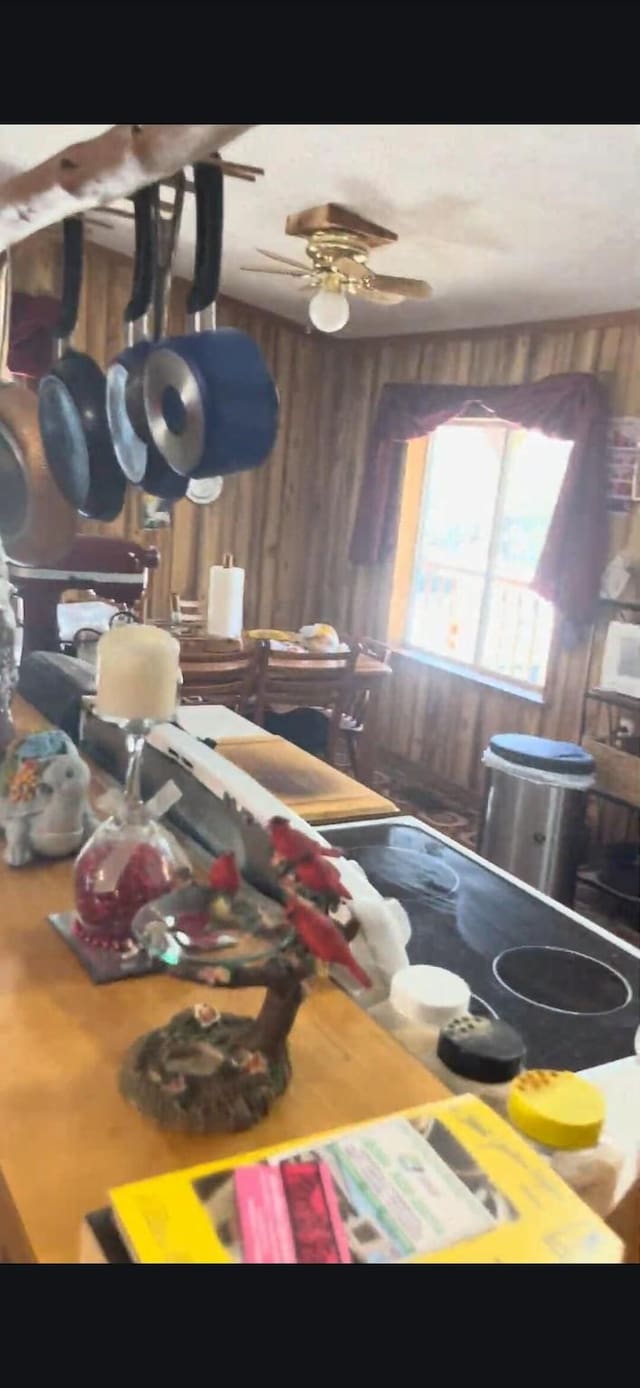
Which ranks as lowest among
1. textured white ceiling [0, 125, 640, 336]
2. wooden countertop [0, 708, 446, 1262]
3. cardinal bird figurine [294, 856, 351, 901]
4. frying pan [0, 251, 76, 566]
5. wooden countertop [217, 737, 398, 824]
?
wooden countertop [217, 737, 398, 824]

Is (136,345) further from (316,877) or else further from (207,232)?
(316,877)

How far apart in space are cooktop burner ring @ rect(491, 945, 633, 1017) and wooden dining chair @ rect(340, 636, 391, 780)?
260 cm

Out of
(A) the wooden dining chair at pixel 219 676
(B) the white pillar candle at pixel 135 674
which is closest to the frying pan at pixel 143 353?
(B) the white pillar candle at pixel 135 674

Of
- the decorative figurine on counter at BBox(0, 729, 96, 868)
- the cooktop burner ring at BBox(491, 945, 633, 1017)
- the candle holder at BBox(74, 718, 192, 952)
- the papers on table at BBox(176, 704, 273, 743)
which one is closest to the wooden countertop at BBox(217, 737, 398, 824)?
the papers on table at BBox(176, 704, 273, 743)

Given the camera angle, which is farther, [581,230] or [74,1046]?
[581,230]

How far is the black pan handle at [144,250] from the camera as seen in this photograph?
1268 millimetres

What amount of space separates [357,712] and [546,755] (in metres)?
1.10

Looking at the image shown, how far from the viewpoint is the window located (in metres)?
4.72

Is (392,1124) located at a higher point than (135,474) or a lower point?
lower

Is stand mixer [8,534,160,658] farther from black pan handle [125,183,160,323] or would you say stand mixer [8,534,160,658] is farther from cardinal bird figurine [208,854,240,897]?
cardinal bird figurine [208,854,240,897]
